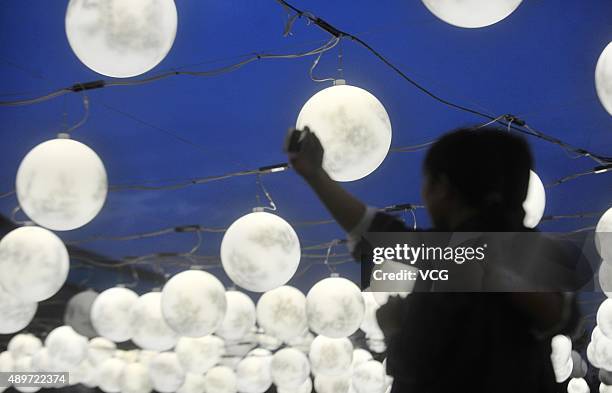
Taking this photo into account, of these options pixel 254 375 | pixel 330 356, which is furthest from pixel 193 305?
pixel 254 375

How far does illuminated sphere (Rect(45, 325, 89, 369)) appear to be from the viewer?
12.3 ft

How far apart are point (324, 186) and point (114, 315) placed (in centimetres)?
257

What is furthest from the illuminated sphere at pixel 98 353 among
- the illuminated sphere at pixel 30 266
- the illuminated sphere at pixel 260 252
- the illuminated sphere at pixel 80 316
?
the illuminated sphere at pixel 260 252

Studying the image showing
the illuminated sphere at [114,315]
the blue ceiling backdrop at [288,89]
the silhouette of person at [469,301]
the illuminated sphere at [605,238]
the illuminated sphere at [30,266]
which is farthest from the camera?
the illuminated sphere at [114,315]

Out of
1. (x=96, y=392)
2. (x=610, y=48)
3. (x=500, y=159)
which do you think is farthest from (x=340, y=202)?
(x=96, y=392)

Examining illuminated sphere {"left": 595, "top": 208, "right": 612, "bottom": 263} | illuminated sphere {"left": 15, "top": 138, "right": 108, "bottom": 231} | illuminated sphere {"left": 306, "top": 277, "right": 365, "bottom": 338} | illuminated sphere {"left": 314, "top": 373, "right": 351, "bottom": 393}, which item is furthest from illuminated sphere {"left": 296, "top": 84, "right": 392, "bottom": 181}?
illuminated sphere {"left": 314, "top": 373, "right": 351, "bottom": 393}

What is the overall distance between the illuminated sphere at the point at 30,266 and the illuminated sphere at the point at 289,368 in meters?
1.88

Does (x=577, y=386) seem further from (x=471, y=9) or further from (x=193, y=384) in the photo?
(x=471, y=9)

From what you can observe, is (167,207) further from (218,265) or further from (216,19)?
(216,19)

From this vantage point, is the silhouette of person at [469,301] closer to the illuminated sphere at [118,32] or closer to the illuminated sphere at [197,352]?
the illuminated sphere at [118,32]

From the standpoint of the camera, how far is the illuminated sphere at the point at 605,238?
5.90 feet

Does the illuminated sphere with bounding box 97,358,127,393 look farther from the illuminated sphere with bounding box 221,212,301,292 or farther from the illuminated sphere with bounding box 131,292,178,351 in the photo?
the illuminated sphere with bounding box 221,212,301,292

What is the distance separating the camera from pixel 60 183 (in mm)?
1650

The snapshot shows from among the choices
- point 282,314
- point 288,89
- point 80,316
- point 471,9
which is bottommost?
point 471,9
